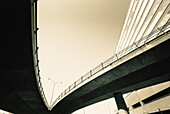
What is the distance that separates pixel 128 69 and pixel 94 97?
26.9 ft

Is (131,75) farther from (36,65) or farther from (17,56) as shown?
(17,56)

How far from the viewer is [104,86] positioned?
44.2 ft

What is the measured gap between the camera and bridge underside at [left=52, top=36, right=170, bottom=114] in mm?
9219

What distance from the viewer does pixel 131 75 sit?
11.4m

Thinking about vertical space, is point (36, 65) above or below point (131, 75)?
above

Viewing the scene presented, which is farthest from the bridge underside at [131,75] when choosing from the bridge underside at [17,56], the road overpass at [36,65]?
the bridge underside at [17,56]

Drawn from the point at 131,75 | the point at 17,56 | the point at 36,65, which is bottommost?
the point at 131,75

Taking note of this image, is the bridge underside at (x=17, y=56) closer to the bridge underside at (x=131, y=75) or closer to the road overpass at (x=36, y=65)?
the road overpass at (x=36, y=65)

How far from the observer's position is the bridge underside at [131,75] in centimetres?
922

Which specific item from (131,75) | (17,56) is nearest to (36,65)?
(17,56)

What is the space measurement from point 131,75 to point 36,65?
11.3 metres

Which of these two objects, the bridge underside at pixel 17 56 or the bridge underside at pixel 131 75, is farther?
the bridge underside at pixel 131 75

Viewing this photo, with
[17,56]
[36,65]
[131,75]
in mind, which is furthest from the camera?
[131,75]

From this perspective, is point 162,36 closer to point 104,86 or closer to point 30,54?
point 104,86
